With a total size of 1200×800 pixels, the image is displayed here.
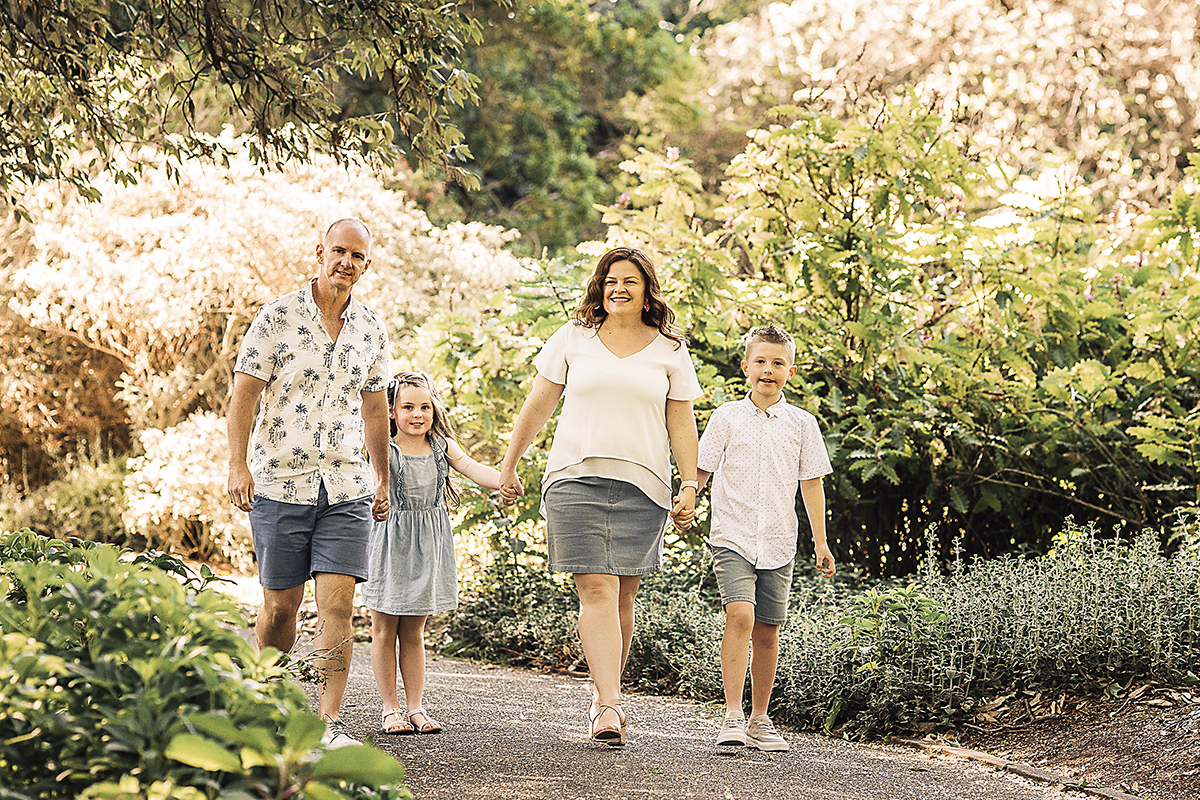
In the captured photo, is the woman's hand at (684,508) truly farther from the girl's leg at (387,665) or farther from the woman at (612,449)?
the girl's leg at (387,665)

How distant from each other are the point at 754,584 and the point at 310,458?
1.83 metres

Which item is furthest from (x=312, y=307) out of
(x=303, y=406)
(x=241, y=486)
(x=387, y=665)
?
(x=387, y=665)

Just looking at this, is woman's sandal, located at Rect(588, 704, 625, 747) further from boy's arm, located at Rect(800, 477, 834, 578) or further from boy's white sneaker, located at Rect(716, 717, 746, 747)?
boy's arm, located at Rect(800, 477, 834, 578)

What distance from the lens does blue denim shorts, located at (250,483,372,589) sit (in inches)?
167

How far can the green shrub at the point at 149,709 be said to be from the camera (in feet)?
5.34

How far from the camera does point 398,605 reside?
4934mm

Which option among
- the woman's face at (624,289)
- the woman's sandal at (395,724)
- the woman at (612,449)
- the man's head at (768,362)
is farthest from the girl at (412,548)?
the man's head at (768,362)

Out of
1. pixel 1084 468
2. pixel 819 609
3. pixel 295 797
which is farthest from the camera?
pixel 1084 468

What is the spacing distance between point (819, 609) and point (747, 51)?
14.9 metres

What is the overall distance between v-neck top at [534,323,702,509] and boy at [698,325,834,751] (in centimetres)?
32

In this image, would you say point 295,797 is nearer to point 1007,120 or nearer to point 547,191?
point 1007,120

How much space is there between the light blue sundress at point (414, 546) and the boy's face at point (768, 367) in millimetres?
1369

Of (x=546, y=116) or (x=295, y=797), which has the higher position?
(x=546, y=116)

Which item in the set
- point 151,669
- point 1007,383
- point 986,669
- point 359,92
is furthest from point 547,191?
point 151,669
